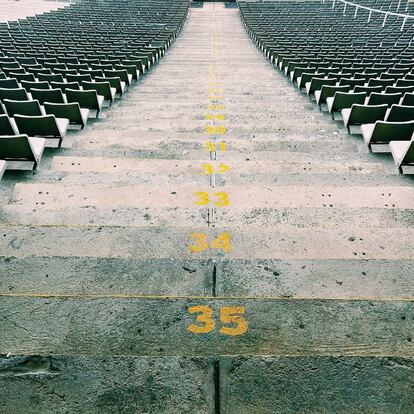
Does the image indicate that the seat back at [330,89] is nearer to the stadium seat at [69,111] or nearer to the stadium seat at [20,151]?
the stadium seat at [69,111]

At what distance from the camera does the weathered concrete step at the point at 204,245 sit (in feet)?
9.93

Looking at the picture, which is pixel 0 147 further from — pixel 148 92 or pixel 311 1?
pixel 311 1

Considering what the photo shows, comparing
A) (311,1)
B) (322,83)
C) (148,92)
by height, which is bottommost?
(148,92)

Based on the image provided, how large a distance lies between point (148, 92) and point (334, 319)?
837cm

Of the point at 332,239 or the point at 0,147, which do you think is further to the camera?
the point at 0,147

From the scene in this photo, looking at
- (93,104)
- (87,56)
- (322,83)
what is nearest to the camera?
(93,104)

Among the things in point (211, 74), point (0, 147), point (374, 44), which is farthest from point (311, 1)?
point (0, 147)

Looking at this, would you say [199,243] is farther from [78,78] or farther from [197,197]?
[78,78]

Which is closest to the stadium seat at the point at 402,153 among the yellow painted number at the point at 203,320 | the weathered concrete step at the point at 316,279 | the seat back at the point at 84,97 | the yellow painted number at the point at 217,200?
the weathered concrete step at the point at 316,279

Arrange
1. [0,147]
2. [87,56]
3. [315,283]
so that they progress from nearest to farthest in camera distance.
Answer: [315,283] → [0,147] → [87,56]

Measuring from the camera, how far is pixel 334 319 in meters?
2.20

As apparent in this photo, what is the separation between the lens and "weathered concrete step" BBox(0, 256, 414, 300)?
101 inches

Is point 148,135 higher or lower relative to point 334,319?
lower

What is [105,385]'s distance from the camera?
5.60 feet
